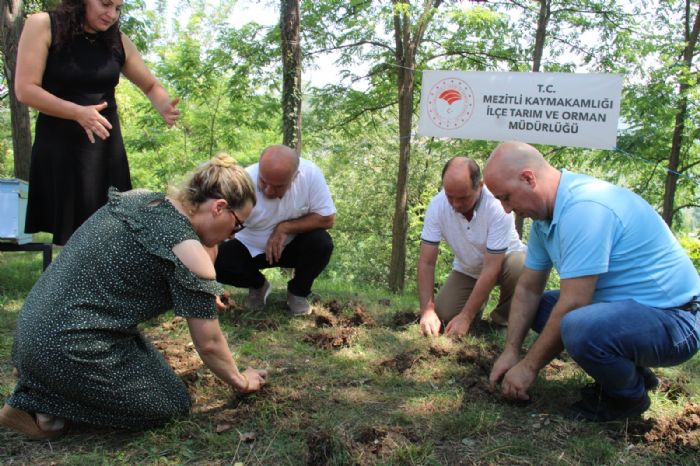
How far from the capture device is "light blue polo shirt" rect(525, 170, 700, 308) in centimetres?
234

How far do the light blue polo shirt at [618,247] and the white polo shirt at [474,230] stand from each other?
133 cm

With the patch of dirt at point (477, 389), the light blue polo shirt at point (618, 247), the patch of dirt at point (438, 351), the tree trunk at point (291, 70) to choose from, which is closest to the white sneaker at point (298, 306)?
the patch of dirt at point (438, 351)

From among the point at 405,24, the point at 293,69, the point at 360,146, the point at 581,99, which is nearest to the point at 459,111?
the point at 581,99

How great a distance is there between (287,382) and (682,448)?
1.89 meters

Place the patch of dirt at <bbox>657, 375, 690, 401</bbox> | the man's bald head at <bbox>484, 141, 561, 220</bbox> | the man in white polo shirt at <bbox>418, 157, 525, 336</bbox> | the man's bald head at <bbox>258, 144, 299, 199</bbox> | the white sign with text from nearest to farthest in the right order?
the man's bald head at <bbox>484, 141, 561, 220</bbox>
the patch of dirt at <bbox>657, 375, 690, 401</bbox>
the man in white polo shirt at <bbox>418, 157, 525, 336</bbox>
the man's bald head at <bbox>258, 144, 299, 199</bbox>
the white sign with text

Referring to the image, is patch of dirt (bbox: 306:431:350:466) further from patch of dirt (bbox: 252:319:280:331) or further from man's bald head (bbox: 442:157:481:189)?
man's bald head (bbox: 442:157:481:189)

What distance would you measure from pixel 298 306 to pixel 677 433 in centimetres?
271

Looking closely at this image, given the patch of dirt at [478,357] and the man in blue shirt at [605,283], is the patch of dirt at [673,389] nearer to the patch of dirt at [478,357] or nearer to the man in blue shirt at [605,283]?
the man in blue shirt at [605,283]

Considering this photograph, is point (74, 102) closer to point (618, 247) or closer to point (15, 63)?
point (618, 247)

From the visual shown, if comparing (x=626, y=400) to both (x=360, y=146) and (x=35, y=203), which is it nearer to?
(x=35, y=203)

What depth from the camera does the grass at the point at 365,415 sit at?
2256 mm

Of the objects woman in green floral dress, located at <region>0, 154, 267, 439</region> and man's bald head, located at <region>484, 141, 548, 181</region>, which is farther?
man's bald head, located at <region>484, 141, 548, 181</region>

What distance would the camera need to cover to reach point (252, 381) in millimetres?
2695

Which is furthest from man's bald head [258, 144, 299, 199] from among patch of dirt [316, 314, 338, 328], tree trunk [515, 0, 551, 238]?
tree trunk [515, 0, 551, 238]
